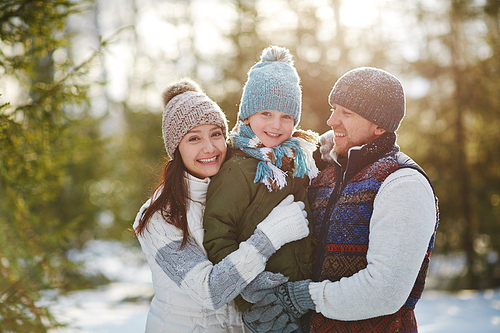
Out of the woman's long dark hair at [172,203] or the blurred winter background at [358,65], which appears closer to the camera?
the woman's long dark hair at [172,203]

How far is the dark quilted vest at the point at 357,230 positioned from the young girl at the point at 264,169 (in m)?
0.21

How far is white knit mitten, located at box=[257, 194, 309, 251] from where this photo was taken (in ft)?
6.64

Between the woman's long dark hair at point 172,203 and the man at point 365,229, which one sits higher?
the woman's long dark hair at point 172,203

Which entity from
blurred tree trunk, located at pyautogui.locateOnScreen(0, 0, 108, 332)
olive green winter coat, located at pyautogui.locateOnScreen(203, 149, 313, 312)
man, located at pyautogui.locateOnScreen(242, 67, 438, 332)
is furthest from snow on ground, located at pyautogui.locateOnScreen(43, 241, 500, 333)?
man, located at pyautogui.locateOnScreen(242, 67, 438, 332)

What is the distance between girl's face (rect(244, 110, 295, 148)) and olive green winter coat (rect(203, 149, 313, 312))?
0.69 ft

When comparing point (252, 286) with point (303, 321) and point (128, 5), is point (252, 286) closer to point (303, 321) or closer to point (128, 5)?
point (303, 321)

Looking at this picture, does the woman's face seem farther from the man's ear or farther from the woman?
the man's ear

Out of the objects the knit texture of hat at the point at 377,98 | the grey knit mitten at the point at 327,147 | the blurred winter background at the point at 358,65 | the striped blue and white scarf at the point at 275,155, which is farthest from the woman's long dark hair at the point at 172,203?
the blurred winter background at the point at 358,65

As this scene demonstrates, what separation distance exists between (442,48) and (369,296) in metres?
7.20

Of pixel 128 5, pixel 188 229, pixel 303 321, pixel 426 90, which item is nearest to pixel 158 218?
pixel 188 229

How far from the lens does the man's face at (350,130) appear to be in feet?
7.05

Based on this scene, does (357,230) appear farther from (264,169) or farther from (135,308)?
(135,308)

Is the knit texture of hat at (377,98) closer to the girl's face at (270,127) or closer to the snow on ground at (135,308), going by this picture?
the girl's face at (270,127)

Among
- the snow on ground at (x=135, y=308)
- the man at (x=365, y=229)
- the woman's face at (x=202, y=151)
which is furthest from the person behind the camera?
the snow on ground at (x=135, y=308)
